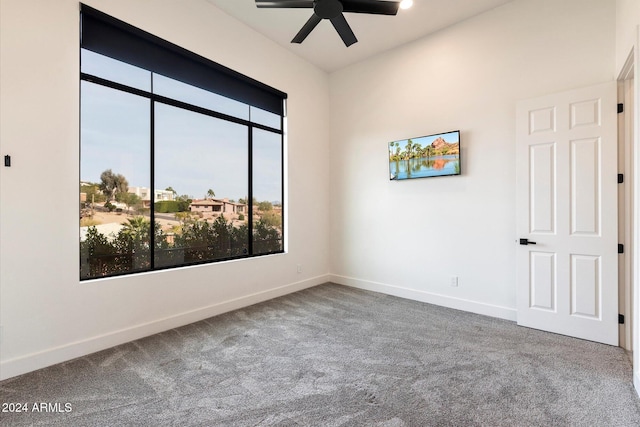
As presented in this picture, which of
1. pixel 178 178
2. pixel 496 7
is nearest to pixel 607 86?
pixel 496 7

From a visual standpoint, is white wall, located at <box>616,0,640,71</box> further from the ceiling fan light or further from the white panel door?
the ceiling fan light

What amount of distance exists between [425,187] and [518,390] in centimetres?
270

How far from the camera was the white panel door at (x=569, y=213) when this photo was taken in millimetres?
2865

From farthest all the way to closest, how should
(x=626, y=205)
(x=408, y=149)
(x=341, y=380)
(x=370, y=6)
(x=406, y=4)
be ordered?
(x=408, y=149) < (x=406, y=4) < (x=626, y=205) < (x=370, y=6) < (x=341, y=380)

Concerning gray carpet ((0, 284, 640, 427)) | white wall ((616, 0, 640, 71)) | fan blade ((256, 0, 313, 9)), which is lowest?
gray carpet ((0, 284, 640, 427))

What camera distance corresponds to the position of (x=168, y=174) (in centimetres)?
350

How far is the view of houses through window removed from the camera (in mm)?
2939

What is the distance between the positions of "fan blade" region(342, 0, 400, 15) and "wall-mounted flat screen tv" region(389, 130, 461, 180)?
1867 millimetres

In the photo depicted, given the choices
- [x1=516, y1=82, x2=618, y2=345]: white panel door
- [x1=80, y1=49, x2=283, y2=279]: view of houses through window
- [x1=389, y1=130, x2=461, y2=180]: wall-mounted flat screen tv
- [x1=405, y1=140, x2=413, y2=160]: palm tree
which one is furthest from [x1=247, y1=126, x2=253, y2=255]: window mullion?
[x1=516, y1=82, x2=618, y2=345]: white panel door

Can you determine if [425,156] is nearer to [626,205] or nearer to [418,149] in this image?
[418,149]

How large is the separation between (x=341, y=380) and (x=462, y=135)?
11.0 ft

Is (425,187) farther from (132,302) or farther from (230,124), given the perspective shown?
(132,302)

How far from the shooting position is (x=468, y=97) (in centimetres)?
385

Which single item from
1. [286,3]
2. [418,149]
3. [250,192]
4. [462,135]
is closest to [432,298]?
[418,149]
